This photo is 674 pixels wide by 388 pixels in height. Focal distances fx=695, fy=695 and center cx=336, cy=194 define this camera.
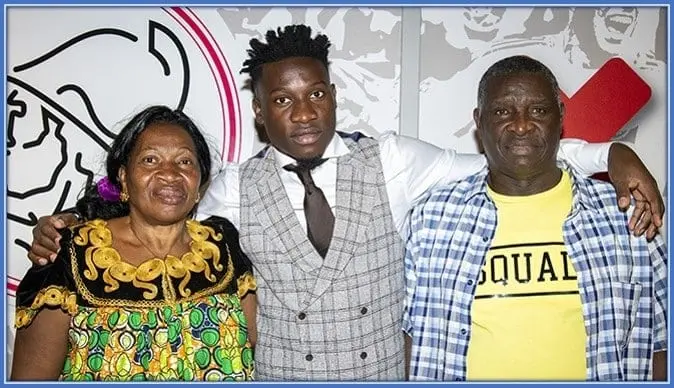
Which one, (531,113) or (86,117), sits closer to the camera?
(531,113)

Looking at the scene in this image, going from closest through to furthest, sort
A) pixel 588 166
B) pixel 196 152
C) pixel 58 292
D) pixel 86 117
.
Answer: pixel 58 292
pixel 196 152
pixel 588 166
pixel 86 117

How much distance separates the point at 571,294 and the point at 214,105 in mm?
1658

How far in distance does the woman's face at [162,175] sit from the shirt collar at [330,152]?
296mm

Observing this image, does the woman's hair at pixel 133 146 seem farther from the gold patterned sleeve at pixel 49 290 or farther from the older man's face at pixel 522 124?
the older man's face at pixel 522 124

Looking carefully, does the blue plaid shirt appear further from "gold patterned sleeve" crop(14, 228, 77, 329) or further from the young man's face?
"gold patterned sleeve" crop(14, 228, 77, 329)

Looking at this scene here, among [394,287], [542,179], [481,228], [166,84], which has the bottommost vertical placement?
[394,287]

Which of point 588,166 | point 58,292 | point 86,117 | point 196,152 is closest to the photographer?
point 58,292

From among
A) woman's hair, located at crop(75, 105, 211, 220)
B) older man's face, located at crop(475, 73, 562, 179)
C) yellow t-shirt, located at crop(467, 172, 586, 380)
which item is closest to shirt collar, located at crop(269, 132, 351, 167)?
woman's hair, located at crop(75, 105, 211, 220)

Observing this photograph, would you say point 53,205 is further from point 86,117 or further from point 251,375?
point 251,375

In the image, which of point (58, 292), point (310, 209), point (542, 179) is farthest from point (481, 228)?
point (58, 292)

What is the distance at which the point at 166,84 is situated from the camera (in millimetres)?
2951

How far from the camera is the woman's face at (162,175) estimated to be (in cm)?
207

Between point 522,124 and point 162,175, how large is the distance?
1082mm

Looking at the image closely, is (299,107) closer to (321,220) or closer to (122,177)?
(321,220)
